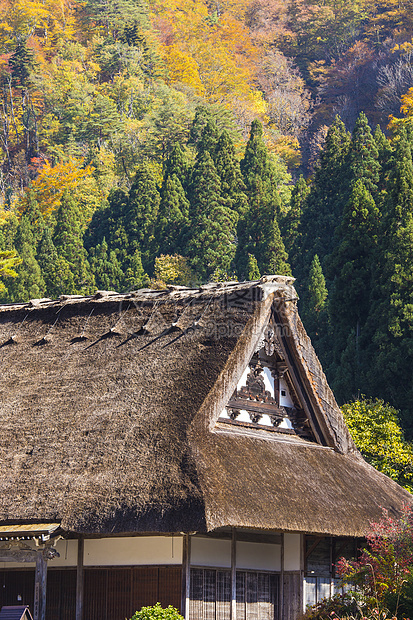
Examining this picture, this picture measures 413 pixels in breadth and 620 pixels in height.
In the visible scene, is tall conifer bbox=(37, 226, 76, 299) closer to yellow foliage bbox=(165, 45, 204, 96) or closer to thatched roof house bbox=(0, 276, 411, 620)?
thatched roof house bbox=(0, 276, 411, 620)

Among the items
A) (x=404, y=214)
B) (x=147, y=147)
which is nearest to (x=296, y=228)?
(x=404, y=214)

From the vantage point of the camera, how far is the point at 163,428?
48.4 ft

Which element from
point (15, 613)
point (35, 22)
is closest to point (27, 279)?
point (15, 613)

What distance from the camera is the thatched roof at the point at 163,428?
45.0ft

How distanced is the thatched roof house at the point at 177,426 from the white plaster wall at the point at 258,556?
10 cm

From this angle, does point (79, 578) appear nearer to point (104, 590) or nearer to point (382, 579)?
point (104, 590)

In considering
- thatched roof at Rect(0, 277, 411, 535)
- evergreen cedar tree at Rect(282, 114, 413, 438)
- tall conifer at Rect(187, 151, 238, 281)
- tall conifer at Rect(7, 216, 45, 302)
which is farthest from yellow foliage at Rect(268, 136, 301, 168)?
thatched roof at Rect(0, 277, 411, 535)

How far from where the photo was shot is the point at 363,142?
51656 mm

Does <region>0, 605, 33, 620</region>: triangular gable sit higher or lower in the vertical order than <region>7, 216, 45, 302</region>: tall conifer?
lower

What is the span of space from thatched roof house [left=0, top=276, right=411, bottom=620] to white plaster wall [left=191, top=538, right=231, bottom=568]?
0.09 m

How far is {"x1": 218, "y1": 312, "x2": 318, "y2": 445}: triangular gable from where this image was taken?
648 inches

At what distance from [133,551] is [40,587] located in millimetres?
1549

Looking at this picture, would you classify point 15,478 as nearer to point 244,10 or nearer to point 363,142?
point 363,142

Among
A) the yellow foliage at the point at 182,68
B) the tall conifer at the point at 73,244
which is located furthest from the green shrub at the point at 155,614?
the yellow foliage at the point at 182,68
